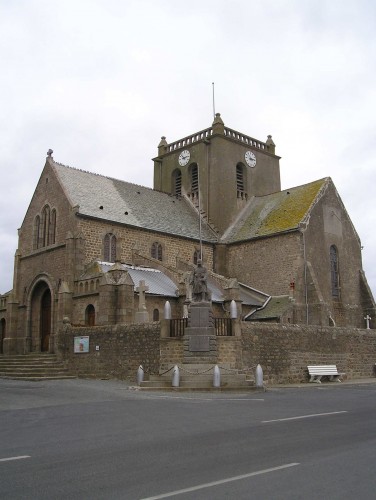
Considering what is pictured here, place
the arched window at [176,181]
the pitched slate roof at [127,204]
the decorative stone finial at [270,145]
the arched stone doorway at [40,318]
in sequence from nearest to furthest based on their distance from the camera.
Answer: the arched stone doorway at [40,318]
the pitched slate roof at [127,204]
the arched window at [176,181]
the decorative stone finial at [270,145]

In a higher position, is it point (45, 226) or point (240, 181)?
point (240, 181)

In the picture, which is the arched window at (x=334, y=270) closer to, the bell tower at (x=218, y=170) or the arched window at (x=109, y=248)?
the bell tower at (x=218, y=170)

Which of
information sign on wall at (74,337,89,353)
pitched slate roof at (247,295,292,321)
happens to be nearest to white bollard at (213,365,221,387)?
information sign on wall at (74,337,89,353)

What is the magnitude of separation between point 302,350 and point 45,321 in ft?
54.5

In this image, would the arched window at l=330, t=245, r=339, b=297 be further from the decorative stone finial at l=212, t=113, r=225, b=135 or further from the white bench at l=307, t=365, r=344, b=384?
the decorative stone finial at l=212, t=113, r=225, b=135

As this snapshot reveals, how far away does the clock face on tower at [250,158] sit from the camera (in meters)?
45.6

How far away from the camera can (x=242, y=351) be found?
2392cm

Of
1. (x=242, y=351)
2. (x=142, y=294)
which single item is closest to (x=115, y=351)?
(x=142, y=294)

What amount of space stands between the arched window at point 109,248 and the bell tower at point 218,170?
981cm

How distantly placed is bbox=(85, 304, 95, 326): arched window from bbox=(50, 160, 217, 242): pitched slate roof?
609 cm

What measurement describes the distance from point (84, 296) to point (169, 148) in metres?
21.3

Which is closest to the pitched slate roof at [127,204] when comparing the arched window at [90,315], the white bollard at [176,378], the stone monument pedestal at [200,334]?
the arched window at [90,315]

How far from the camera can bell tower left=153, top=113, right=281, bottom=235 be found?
142 feet

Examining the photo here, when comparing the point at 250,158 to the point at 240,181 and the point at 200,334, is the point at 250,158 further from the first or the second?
the point at 200,334
